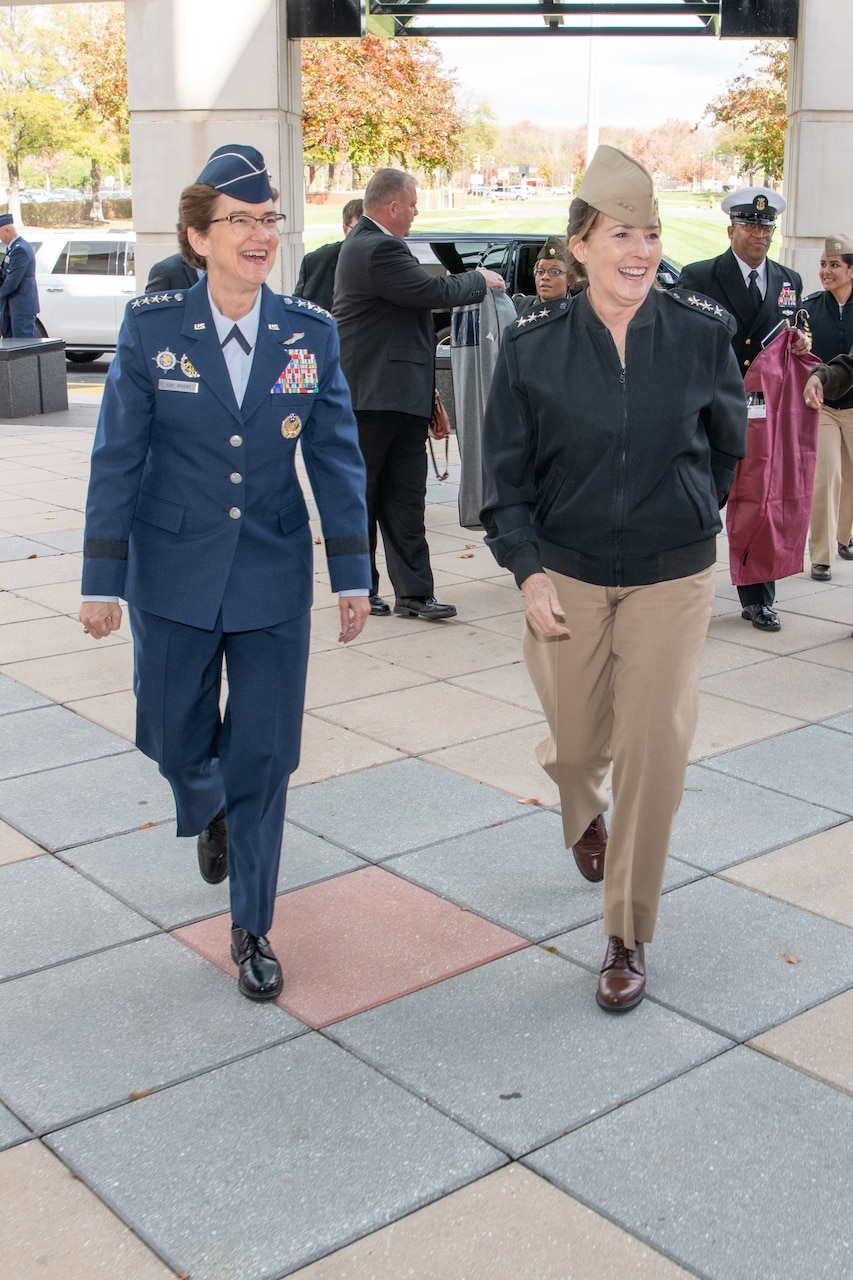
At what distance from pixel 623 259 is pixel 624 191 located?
16 centimetres

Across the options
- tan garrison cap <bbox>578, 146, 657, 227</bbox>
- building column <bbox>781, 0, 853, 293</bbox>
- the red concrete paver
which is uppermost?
building column <bbox>781, 0, 853, 293</bbox>

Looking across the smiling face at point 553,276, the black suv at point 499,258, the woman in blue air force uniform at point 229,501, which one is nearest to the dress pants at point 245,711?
the woman in blue air force uniform at point 229,501

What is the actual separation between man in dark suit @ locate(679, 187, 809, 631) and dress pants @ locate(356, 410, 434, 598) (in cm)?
161

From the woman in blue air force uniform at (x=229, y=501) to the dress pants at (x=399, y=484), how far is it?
138 inches

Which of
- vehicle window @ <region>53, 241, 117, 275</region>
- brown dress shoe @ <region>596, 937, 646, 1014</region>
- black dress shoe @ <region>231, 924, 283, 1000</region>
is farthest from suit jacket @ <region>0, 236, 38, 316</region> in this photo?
brown dress shoe @ <region>596, 937, 646, 1014</region>

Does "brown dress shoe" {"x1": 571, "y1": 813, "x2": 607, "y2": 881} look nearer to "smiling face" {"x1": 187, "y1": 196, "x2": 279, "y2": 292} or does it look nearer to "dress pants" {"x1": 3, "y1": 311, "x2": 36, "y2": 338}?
"smiling face" {"x1": 187, "y1": 196, "x2": 279, "y2": 292}

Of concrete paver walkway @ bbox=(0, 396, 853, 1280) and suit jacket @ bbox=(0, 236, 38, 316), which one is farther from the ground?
suit jacket @ bbox=(0, 236, 38, 316)

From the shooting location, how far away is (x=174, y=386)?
354 cm

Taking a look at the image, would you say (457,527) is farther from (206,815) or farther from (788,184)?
(206,815)

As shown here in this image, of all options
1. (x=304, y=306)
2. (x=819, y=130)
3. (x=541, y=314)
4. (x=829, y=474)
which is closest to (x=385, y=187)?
(x=829, y=474)

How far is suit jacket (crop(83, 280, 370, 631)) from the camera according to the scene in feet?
11.6

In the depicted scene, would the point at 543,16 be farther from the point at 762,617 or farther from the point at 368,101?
the point at 368,101

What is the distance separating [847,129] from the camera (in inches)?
470

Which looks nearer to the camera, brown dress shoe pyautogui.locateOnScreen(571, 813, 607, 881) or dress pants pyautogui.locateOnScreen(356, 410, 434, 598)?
brown dress shoe pyautogui.locateOnScreen(571, 813, 607, 881)
